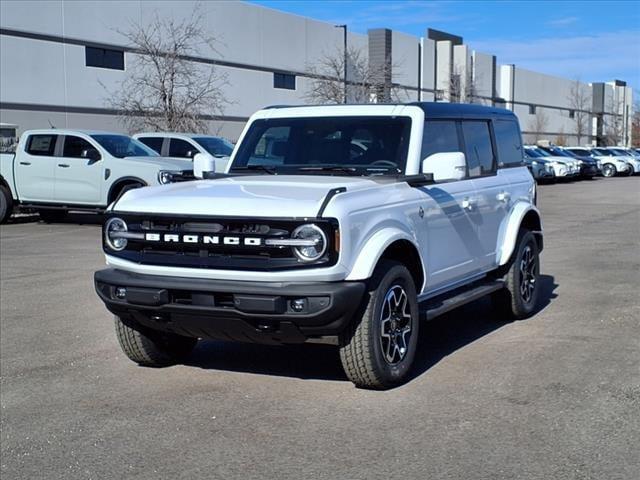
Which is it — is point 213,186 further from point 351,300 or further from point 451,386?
point 451,386

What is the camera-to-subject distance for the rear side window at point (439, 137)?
261 inches

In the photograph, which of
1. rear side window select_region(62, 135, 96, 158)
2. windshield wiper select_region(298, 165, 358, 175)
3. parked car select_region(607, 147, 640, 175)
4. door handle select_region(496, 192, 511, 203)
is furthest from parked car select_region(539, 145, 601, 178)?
windshield wiper select_region(298, 165, 358, 175)

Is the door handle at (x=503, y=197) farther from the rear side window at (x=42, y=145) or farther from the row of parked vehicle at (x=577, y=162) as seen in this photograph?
the row of parked vehicle at (x=577, y=162)

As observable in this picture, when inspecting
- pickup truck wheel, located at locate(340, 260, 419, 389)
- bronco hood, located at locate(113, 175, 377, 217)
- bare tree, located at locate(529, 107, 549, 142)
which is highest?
bare tree, located at locate(529, 107, 549, 142)

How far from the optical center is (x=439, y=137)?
6891 mm

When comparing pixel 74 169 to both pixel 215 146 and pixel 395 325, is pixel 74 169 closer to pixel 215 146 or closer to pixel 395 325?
pixel 215 146

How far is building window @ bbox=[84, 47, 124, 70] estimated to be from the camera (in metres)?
30.5

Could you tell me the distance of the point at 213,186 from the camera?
589cm

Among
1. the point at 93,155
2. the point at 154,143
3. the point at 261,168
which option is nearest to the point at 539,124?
the point at 154,143

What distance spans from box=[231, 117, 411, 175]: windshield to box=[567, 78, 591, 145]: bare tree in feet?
266

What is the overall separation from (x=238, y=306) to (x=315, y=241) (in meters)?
0.63

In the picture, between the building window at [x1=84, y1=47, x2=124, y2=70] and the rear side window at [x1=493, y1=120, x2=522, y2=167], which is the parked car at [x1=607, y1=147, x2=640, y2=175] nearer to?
the building window at [x1=84, y1=47, x2=124, y2=70]

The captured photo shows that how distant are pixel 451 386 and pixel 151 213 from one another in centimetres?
241

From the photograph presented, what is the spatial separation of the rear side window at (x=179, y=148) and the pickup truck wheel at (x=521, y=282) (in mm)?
11574
